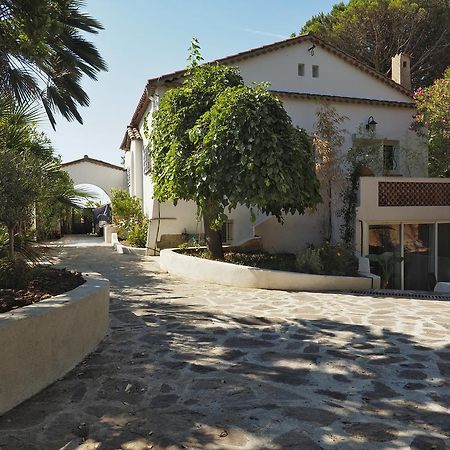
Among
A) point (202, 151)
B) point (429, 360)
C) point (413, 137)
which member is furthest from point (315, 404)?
point (413, 137)

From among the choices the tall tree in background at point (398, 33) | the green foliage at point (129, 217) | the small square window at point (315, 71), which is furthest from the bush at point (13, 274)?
the tall tree in background at point (398, 33)

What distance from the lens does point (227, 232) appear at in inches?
640

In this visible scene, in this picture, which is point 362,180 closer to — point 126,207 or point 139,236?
point 139,236

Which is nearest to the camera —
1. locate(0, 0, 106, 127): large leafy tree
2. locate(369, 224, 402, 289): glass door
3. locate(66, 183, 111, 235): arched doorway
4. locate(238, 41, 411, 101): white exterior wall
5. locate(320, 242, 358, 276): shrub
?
locate(0, 0, 106, 127): large leafy tree

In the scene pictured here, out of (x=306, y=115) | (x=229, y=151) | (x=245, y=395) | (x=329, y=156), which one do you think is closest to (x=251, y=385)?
(x=245, y=395)

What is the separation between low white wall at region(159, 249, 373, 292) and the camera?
10.5m

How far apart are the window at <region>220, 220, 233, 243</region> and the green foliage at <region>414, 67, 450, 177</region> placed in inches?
300

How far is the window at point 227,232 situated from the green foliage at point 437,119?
7.63m

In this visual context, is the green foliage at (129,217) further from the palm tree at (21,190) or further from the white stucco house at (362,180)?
the palm tree at (21,190)

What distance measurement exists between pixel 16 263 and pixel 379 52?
25.1m

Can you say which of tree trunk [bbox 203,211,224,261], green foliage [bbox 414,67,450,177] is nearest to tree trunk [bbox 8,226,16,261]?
tree trunk [bbox 203,211,224,261]

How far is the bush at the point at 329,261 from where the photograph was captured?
11.3 metres

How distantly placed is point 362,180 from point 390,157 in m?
4.93

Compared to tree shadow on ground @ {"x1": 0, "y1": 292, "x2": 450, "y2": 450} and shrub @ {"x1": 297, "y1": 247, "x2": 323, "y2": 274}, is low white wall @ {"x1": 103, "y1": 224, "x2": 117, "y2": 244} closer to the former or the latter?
shrub @ {"x1": 297, "y1": 247, "x2": 323, "y2": 274}
